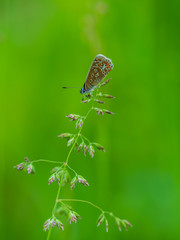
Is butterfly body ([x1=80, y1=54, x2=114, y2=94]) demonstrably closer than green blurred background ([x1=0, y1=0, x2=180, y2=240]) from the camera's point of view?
Yes

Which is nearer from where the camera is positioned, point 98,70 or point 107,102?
point 98,70

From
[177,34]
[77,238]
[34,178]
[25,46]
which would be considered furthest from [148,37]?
[77,238]

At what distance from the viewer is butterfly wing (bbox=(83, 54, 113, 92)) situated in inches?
42.1

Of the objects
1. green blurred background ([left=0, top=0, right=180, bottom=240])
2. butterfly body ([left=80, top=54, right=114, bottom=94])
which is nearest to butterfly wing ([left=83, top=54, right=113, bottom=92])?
butterfly body ([left=80, top=54, right=114, bottom=94])

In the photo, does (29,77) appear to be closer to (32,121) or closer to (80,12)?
(32,121)

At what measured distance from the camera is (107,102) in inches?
65.0

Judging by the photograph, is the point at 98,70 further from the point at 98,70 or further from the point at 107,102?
the point at 107,102

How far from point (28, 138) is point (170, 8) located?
1.14 metres

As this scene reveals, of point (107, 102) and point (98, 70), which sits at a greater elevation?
point (98, 70)

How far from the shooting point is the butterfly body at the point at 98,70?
107cm

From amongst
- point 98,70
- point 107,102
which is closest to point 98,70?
point 98,70

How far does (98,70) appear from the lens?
111 centimetres

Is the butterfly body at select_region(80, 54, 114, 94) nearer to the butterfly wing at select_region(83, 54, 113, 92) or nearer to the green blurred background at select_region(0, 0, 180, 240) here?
the butterfly wing at select_region(83, 54, 113, 92)

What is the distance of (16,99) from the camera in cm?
172
